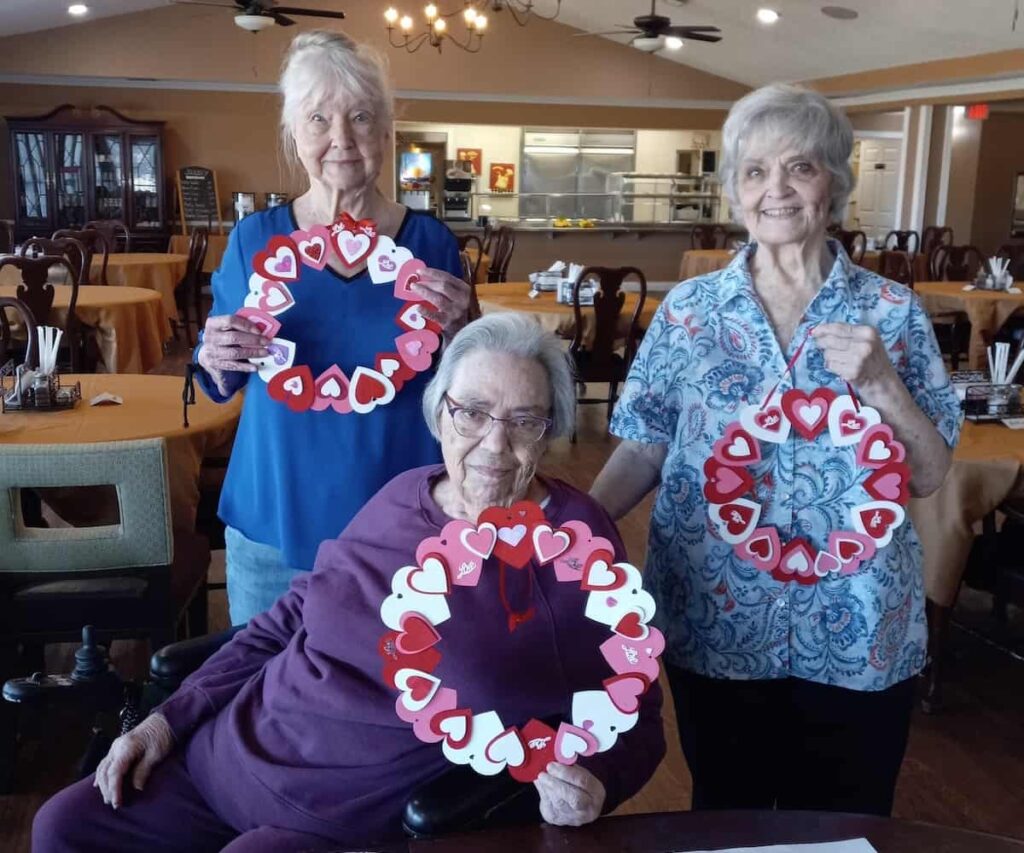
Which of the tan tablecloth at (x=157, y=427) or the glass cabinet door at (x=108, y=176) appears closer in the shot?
the tan tablecloth at (x=157, y=427)

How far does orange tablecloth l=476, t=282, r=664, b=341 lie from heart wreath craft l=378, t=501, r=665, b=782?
13.8ft

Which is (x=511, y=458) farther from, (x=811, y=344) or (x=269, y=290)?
(x=269, y=290)

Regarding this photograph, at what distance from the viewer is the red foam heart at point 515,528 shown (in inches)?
45.7

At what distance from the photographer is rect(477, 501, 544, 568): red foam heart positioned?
116 cm

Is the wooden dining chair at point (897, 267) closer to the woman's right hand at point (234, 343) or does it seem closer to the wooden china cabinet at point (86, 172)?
the woman's right hand at point (234, 343)

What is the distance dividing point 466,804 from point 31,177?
12384 mm

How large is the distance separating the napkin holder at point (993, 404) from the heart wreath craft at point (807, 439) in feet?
6.05

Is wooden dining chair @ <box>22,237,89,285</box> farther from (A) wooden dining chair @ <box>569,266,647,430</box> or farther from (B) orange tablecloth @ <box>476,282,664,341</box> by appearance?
(A) wooden dining chair @ <box>569,266,647,430</box>

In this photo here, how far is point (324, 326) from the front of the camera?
1.73 metres

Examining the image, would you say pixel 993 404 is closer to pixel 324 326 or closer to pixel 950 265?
pixel 324 326

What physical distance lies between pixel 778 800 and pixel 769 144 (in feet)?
3.30

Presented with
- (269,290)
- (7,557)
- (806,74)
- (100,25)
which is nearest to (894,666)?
(269,290)

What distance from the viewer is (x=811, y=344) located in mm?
1446

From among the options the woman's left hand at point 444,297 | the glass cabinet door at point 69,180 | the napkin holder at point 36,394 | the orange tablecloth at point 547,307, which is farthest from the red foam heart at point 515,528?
the glass cabinet door at point 69,180
